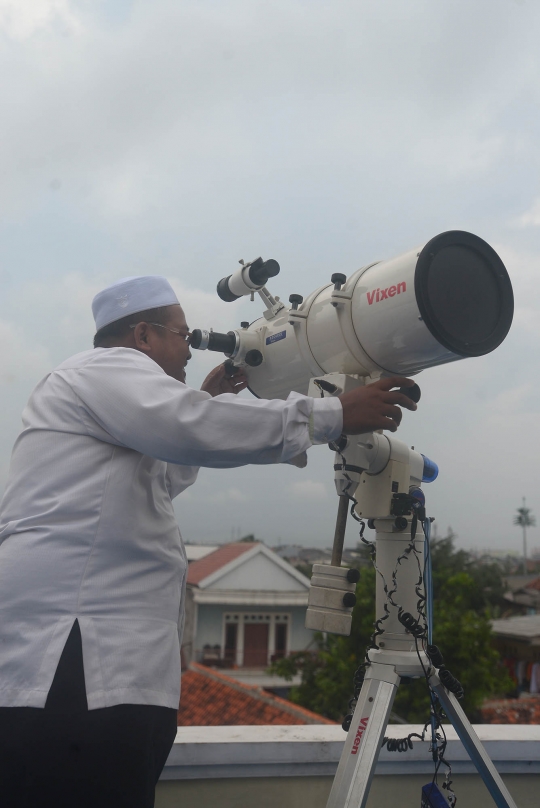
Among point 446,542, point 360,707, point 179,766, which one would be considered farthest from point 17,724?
point 446,542

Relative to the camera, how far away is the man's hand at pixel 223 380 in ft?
7.57

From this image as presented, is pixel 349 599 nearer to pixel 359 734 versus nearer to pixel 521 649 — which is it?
pixel 359 734

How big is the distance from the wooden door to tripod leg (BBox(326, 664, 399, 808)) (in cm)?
2196

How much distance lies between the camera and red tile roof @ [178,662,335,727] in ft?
32.6

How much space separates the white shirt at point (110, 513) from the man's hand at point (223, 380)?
86cm

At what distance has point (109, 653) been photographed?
1.23 meters

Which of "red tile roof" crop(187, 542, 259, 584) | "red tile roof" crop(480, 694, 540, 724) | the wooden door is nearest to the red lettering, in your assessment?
"red tile roof" crop(480, 694, 540, 724)

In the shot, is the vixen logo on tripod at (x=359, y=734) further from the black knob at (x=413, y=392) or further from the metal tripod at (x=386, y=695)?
the black knob at (x=413, y=392)

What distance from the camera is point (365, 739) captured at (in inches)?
62.0

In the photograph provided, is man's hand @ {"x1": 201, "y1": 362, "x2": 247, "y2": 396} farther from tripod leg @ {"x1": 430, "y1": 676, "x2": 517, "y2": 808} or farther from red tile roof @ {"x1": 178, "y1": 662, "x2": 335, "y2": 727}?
red tile roof @ {"x1": 178, "y1": 662, "x2": 335, "y2": 727}

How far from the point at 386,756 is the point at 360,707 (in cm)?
78

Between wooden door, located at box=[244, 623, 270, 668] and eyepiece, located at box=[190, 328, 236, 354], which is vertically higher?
eyepiece, located at box=[190, 328, 236, 354]

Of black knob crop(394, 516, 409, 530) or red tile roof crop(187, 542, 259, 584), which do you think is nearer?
black knob crop(394, 516, 409, 530)

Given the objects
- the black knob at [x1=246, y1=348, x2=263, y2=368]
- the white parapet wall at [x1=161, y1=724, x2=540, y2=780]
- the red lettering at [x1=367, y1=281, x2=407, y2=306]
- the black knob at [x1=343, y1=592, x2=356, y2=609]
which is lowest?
the white parapet wall at [x1=161, y1=724, x2=540, y2=780]
